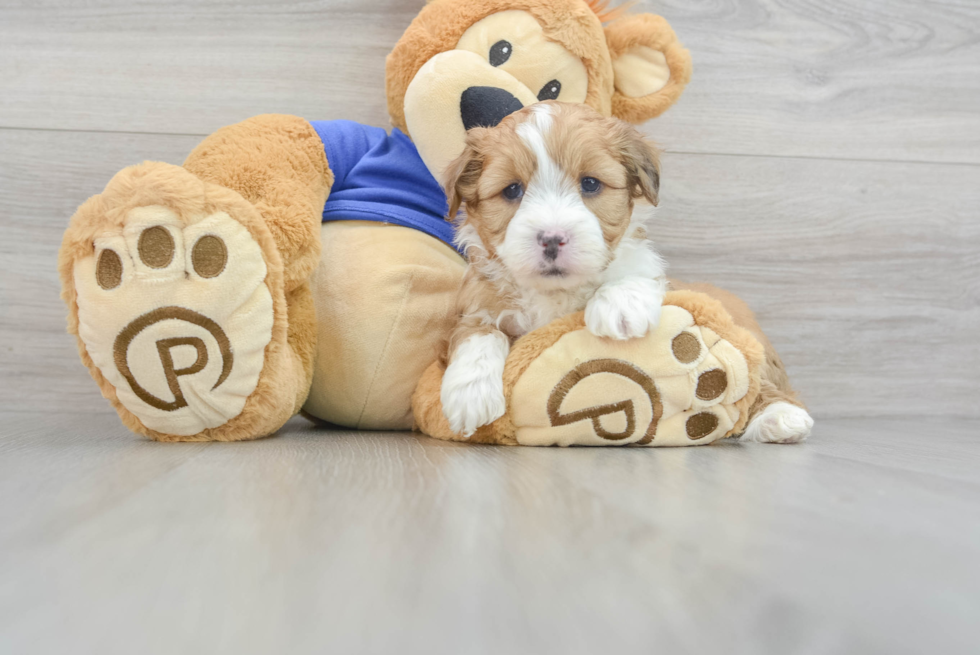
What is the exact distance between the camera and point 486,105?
1249mm

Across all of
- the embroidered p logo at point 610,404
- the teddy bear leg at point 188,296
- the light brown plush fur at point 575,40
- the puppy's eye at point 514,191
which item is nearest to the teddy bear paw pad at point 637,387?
the embroidered p logo at point 610,404

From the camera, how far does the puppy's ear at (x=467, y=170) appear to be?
46.3 inches

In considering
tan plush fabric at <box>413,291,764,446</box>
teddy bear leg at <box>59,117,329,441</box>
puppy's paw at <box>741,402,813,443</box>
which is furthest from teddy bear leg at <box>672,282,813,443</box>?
teddy bear leg at <box>59,117,329,441</box>

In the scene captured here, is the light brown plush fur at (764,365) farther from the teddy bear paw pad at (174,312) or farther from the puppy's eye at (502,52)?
the teddy bear paw pad at (174,312)

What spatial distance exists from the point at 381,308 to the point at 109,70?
41.4 inches

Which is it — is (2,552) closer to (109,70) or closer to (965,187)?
(109,70)

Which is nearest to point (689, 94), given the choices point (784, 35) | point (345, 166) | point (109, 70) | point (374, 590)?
point (784, 35)

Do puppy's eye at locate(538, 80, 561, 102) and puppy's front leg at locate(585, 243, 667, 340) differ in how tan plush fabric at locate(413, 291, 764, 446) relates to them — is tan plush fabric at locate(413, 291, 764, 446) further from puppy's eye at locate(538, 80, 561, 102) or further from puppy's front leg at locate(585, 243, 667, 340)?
puppy's eye at locate(538, 80, 561, 102)

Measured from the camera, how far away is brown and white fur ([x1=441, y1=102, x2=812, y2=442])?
1.07 metres

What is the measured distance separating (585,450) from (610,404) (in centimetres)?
8

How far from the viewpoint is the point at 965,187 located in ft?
6.16

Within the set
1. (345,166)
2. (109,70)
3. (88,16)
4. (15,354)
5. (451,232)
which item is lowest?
(15,354)

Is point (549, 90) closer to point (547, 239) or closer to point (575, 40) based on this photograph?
point (575, 40)

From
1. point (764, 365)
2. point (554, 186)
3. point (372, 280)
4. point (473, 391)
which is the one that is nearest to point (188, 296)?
point (372, 280)
